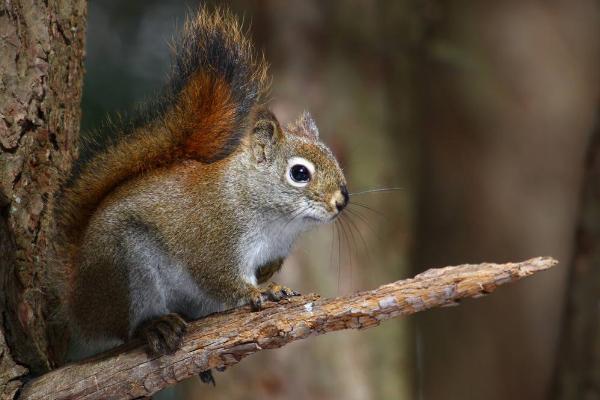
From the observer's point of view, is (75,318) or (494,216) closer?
(75,318)

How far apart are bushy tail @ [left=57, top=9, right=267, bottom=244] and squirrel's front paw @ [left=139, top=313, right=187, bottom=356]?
28cm

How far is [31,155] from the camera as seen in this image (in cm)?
174

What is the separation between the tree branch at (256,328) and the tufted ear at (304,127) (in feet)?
1.63

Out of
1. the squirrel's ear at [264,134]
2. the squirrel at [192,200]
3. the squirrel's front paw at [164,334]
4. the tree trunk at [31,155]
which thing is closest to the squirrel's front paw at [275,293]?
the squirrel at [192,200]

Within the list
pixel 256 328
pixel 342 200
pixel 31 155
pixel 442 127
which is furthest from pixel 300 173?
pixel 442 127

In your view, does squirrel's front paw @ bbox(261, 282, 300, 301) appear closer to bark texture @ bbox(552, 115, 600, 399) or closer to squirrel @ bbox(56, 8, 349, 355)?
squirrel @ bbox(56, 8, 349, 355)

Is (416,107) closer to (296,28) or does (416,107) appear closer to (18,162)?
(296,28)

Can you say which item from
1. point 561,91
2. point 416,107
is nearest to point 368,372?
point 416,107

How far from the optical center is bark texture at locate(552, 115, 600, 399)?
2.44 meters

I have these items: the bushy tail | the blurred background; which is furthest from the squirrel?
the blurred background

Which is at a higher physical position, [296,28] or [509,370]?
[296,28]

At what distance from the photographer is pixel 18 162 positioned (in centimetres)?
169

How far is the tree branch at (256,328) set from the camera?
1.29m

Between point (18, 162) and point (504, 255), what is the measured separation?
2564 millimetres
